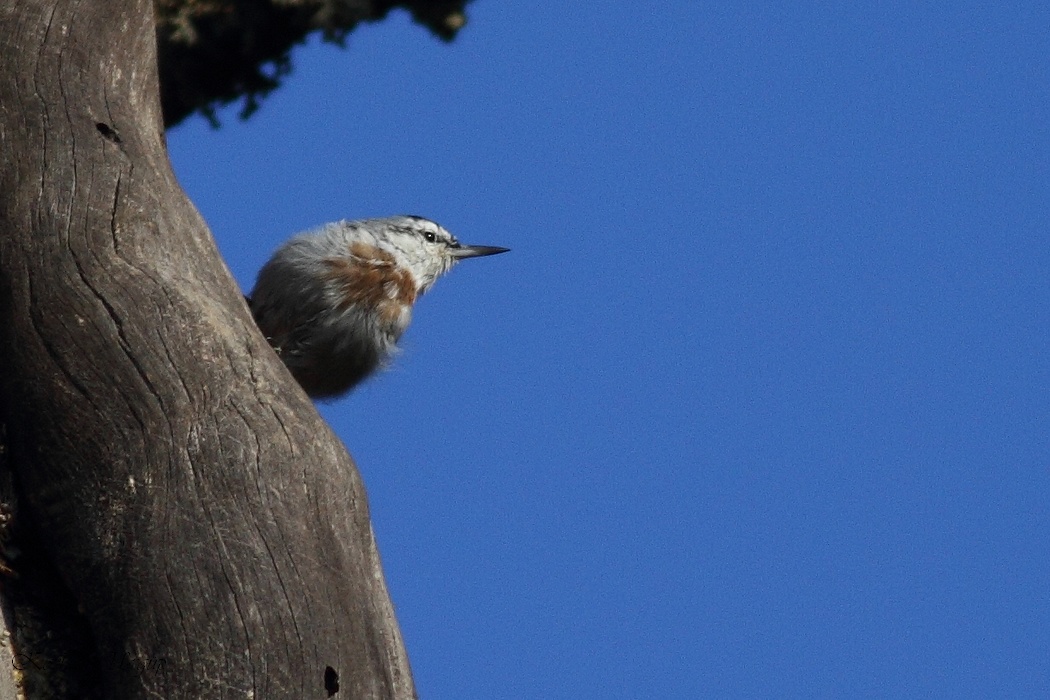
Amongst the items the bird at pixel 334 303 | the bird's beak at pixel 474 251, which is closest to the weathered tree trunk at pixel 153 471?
the bird at pixel 334 303

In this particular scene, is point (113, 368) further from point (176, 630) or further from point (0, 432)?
point (176, 630)

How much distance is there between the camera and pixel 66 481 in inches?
128

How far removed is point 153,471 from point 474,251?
3293 millimetres

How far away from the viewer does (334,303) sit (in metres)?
5.39

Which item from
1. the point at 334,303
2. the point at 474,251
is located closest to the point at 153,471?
the point at 334,303

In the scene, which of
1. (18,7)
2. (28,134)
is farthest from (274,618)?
(18,7)

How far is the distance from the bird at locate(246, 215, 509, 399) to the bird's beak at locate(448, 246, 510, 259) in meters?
0.52

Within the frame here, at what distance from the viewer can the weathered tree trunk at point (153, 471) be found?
120 inches

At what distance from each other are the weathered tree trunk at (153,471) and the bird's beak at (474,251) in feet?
8.59

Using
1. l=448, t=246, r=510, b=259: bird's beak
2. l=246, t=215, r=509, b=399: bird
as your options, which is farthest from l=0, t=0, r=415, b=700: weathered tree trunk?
l=448, t=246, r=510, b=259: bird's beak

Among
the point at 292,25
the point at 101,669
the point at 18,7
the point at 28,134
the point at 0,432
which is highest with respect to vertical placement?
the point at 292,25

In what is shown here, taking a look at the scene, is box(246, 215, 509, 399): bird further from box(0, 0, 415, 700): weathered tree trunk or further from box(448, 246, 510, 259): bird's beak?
box(0, 0, 415, 700): weathered tree trunk

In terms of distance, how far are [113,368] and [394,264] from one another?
243 cm

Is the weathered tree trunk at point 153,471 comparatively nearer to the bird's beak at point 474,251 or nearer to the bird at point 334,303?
the bird at point 334,303
